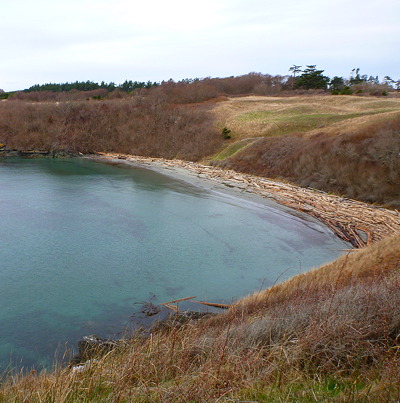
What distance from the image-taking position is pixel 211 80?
8138cm

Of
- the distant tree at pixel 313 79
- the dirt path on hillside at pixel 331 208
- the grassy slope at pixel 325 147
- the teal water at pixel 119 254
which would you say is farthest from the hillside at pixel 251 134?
the distant tree at pixel 313 79

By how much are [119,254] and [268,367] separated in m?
11.4

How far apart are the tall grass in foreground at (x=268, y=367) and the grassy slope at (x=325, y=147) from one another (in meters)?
18.0

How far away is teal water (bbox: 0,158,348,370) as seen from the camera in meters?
10.5

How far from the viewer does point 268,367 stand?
4789mm

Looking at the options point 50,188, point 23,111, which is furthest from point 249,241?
point 23,111

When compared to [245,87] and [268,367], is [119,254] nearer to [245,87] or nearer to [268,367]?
[268,367]

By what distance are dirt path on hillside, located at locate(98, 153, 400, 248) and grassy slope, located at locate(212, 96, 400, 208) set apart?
1.38 metres

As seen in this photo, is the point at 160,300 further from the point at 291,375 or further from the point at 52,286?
the point at 291,375

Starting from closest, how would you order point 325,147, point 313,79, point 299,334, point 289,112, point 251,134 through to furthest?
point 299,334, point 325,147, point 251,134, point 289,112, point 313,79

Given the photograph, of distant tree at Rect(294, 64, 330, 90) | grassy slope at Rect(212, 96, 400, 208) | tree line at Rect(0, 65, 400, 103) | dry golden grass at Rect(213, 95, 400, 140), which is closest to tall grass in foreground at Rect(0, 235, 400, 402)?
grassy slope at Rect(212, 96, 400, 208)

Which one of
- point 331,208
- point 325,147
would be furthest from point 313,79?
point 331,208

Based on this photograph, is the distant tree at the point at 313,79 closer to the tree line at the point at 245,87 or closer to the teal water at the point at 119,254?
the tree line at the point at 245,87

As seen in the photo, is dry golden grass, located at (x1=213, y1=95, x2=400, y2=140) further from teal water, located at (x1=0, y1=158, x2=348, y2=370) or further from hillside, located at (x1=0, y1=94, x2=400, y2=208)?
→ teal water, located at (x1=0, y1=158, x2=348, y2=370)
